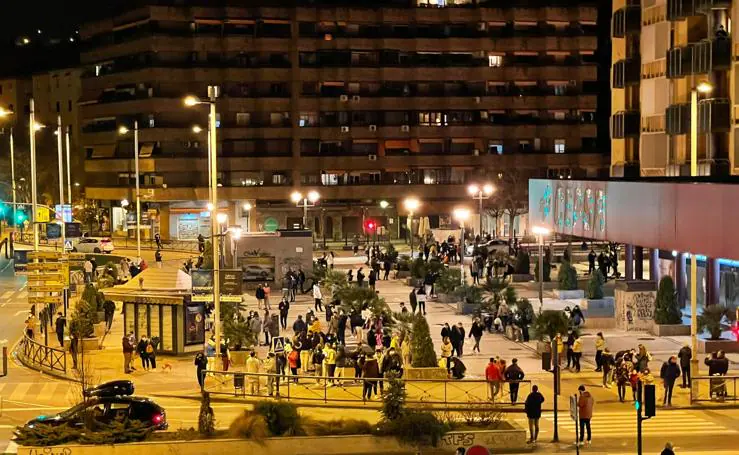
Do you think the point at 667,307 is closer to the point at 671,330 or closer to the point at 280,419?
the point at 671,330

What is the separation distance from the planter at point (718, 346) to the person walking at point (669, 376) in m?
8.90

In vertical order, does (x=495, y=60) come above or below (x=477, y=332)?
above

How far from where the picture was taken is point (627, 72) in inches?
2512

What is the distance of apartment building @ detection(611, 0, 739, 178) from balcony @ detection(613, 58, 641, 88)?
49mm

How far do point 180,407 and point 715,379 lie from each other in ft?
48.7

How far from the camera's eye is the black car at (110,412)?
29844 mm

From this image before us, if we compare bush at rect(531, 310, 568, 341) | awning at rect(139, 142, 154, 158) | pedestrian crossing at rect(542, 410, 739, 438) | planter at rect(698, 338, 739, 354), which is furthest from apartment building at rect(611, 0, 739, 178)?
awning at rect(139, 142, 154, 158)

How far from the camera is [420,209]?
375 feet

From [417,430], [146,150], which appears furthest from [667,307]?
[146,150]

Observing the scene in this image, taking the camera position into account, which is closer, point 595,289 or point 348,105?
point 595,289

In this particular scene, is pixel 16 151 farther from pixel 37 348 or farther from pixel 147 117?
pixel 37 348

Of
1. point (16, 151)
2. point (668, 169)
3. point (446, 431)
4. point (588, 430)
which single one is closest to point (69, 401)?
point (446, 431)

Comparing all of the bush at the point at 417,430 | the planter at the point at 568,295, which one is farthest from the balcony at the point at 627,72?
the bush at the point at 417,430

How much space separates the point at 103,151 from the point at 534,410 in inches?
3824
